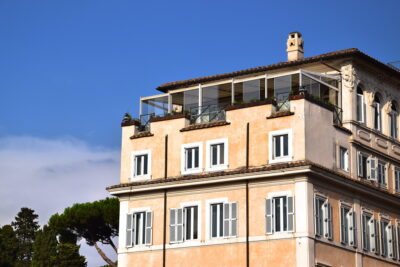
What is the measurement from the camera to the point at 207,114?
177 ft

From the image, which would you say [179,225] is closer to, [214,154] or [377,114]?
[214,154]

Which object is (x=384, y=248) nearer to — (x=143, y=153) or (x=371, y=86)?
(x=371, y=86)

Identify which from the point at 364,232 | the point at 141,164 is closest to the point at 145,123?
the point at 141,164

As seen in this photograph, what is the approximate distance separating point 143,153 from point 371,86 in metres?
13.5

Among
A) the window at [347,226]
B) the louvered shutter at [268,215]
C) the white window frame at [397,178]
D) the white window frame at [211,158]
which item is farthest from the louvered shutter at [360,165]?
the white window frame at [211,158]

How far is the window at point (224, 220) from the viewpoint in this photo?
166ft

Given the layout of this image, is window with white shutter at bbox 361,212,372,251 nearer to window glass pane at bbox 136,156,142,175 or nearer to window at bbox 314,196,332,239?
window at bbox 314,196,332,239

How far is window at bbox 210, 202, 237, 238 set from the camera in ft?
166

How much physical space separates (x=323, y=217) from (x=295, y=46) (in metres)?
12.6

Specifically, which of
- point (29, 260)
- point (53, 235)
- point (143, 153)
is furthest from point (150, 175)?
point (29, 260)

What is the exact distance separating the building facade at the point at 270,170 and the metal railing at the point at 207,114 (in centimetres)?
6

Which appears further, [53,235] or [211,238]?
[53,235]

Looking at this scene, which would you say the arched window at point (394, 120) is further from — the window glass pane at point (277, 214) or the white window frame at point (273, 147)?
the window glass pane at point (277, 214)

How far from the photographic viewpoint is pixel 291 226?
4866 cm
